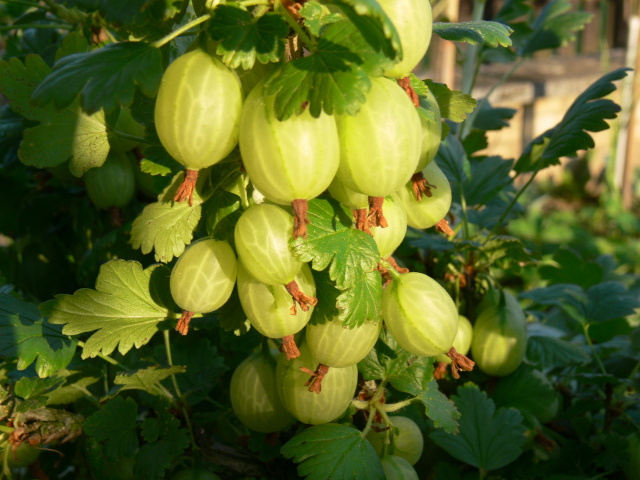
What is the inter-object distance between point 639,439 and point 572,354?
134 mm

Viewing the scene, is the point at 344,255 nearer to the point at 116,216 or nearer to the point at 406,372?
the point at 406,372

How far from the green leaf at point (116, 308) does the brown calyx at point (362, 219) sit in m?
0.22

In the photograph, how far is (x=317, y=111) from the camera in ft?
1.07

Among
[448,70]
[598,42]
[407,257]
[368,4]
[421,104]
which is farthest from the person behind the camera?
[598,42]

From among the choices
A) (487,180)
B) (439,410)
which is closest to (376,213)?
(439,410)

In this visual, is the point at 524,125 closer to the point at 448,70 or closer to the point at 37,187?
the point at 448,70

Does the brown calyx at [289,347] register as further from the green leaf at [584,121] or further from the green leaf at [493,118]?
the green leaf at [493,118]

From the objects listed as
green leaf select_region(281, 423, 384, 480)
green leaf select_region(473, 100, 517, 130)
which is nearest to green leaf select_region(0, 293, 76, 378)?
green leaf select_region(281, 423, 384, 480)

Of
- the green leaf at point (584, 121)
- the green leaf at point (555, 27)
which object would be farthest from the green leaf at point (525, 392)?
the green leaf at point (555, 27)

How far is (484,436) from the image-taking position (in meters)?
0.62

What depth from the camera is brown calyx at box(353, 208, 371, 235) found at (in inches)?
16.0

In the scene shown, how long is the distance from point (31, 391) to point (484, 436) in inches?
19.0

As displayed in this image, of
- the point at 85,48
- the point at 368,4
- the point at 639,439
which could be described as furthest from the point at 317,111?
the point at 639,439

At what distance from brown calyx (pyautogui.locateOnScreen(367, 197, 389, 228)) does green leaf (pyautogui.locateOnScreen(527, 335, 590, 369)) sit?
1.20 ft
